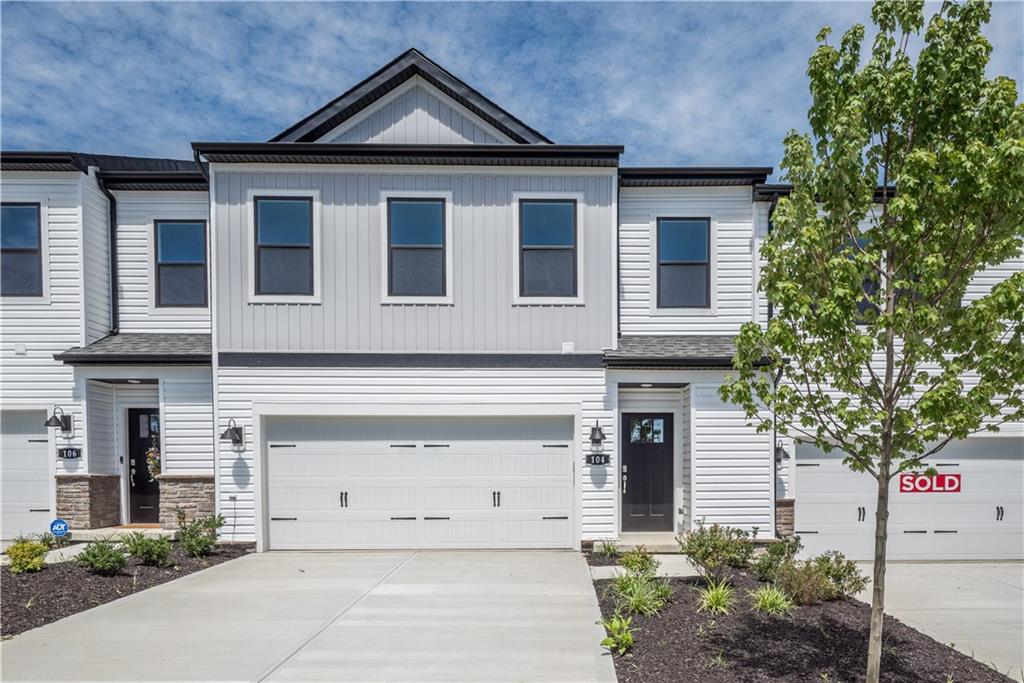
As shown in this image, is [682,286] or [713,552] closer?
[713,552]

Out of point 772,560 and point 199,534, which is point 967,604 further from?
point 199,534

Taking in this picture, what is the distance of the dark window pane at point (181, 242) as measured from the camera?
436 inches

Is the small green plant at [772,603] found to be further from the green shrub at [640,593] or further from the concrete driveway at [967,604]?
the concrete driveway at [967,604]

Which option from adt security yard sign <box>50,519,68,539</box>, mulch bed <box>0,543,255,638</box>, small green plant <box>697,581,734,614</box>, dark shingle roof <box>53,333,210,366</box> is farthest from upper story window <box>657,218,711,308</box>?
adt security yard sign <box>50,519,68,539</box>

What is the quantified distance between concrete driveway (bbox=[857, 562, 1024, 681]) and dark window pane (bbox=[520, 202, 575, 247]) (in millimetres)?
6892

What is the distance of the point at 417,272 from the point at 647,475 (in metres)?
5.50

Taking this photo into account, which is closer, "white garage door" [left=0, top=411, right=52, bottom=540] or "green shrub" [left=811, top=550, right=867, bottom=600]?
"green shrub" [left=811, top=550, right=867, bottom=600]

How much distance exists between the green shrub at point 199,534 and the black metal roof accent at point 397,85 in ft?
21.7

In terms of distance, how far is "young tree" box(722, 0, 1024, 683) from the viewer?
4.13 metres

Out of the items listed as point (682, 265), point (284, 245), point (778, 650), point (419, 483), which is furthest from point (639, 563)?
point (284, 245)

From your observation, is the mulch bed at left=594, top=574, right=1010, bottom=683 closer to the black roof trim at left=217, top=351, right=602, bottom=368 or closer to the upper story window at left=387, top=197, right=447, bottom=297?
the black roof trim at left=217, top=351, right=602, bottom=368

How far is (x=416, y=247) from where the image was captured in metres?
10.2

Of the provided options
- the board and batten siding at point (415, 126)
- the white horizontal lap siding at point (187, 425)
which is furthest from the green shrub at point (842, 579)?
the white horizontal lap siding at point (187, 425)

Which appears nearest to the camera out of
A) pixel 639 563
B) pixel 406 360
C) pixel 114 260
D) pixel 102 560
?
pixel 639 563
